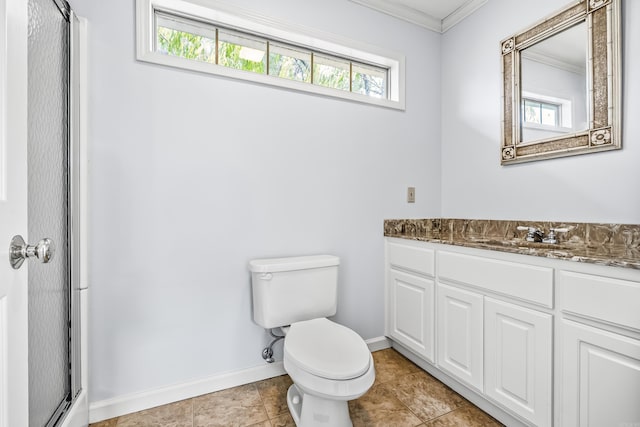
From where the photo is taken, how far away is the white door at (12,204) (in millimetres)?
650

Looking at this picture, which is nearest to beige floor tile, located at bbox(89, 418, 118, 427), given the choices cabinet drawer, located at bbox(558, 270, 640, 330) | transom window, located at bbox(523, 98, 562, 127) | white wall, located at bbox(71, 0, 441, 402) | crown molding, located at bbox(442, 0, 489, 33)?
white wall, located at bbox(71, 0, 441, 402)

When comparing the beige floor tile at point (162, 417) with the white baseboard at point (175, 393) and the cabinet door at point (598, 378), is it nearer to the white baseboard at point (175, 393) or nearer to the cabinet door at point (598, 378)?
the white baseboard at point (175, 393)

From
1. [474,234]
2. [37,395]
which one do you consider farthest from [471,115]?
[37,395]

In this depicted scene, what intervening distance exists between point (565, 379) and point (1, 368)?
1.68 meters

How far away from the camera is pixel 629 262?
0.98m

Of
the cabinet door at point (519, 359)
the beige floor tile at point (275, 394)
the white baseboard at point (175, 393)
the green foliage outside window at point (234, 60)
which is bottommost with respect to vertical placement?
the beige floor tile at point (275, 394)

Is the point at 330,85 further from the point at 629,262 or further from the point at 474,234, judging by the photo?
the point at 629,262

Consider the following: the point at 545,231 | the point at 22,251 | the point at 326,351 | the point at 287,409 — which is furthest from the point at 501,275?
the point at 22,251

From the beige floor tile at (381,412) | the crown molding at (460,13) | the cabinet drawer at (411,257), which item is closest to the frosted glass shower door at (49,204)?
the beige floor tile at (381,412)

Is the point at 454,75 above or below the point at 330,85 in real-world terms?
above

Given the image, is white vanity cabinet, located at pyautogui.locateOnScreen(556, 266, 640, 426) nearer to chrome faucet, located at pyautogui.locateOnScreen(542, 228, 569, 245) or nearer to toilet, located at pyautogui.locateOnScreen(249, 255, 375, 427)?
chrome faucet, located at pyautogui.locateOnScreen(542, 228, 569, 245)

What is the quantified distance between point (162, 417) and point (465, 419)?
55.6 inches

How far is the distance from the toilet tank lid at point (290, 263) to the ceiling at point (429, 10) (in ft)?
5.41

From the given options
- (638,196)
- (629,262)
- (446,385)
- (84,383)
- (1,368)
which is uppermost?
(638,196)
